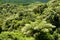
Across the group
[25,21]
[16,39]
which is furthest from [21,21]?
[16,39]

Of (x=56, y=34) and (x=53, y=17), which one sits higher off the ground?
(x=53, y=17)

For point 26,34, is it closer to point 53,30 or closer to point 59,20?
point 53,30

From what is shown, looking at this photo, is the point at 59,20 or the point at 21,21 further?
the point at 21,21

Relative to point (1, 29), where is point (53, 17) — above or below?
above

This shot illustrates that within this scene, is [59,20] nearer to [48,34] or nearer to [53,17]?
[53,17]

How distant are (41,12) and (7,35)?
30.9 feet

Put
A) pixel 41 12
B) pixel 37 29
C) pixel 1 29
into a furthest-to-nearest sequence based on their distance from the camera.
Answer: pixel 41 12 → pixel 1 29 → pixel 37 29

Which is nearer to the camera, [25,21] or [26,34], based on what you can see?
[26,34]

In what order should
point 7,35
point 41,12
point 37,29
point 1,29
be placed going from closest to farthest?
1. point 7,35
2. point 37,29
3. point 1,29
4. point 41,12

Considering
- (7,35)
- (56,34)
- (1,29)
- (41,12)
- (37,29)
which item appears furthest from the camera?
(41,12)

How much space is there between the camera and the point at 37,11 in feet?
80.5

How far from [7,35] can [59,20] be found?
6522mm

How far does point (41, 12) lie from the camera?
79.4 ft

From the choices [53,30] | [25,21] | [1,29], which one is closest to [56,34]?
[53,30]
